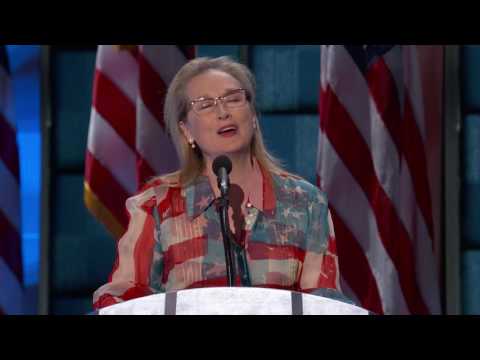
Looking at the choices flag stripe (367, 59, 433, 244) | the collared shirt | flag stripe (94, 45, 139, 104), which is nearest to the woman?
the collared shirt

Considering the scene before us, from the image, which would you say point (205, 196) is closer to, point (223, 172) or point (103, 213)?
point (223, 172)

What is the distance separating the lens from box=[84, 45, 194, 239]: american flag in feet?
9.84

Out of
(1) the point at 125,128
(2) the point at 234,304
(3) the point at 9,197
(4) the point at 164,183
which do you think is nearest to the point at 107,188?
(1) the point at 125,128

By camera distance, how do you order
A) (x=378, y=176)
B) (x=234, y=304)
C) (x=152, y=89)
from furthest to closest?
(x=152, y=89) < (x=378, y=176) < (x=234, y=304)

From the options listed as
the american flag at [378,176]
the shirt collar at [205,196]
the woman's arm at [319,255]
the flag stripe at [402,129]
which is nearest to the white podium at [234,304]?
the woman's arm at [319,255]

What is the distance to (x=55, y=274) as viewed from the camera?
Result: 350cm

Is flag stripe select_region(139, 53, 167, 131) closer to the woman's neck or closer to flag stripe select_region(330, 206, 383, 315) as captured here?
flag stripe select_region(330, 206, 383, 315)

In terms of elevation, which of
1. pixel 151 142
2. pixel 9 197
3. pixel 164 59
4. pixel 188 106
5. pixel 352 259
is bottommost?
pixel 352 259

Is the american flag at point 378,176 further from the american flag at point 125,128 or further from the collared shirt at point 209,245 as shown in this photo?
the collared shirt at point 209,245

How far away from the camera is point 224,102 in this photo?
1903 mm

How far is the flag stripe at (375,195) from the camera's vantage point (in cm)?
292

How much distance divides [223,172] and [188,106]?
13.4 inches
